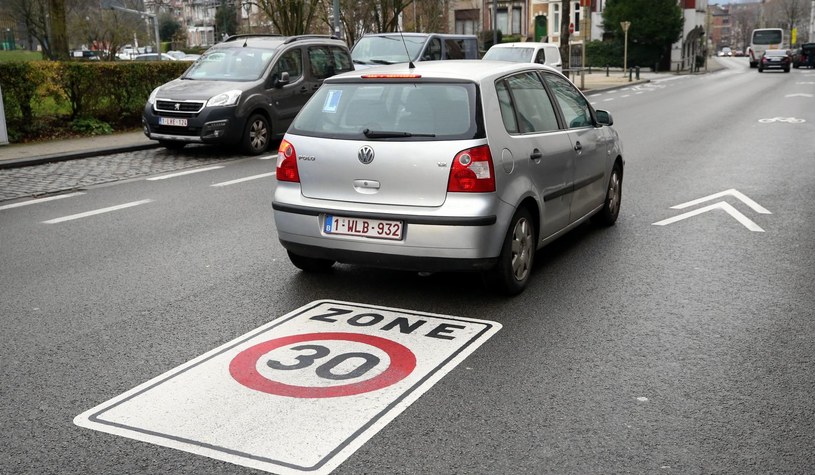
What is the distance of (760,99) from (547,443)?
1106 inches

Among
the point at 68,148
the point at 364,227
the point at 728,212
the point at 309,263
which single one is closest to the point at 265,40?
the point at 68,148

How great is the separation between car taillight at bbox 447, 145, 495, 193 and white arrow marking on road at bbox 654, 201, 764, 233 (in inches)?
140

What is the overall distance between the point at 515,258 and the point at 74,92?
1323cm

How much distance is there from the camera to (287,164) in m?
6.39

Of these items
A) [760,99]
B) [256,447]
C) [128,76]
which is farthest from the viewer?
[760,99]

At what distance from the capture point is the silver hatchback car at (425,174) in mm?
5789

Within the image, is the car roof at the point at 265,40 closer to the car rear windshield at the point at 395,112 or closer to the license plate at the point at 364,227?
the car rear windshield at the point at 395,112

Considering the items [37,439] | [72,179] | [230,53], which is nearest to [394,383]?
[37,439]

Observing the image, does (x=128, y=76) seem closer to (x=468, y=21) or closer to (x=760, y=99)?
(x=760, y=99)

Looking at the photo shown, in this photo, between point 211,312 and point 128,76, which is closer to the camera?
point 211,312

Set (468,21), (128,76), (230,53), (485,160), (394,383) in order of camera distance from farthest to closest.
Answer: (468,21) → (128,76) → (230,53) → (485,160) → (394,383)

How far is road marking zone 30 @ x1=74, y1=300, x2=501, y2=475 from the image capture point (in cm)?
385

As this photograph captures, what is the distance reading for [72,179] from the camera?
12297 mm

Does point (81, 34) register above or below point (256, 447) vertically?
A: above
